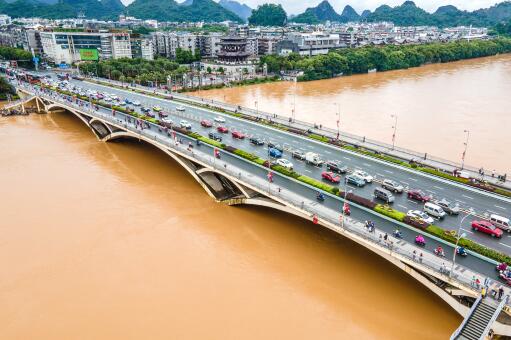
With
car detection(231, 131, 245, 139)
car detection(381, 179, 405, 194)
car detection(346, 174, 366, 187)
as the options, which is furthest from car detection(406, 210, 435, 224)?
car detection(231, 131, 245, 139)

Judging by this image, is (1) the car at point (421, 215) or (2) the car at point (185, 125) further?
(2) the car at point (185, 125)

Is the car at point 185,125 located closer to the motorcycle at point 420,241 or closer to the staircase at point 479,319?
the motorcycle at point 420,241

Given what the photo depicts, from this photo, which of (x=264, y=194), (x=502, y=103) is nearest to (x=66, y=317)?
(x=264, y=194)

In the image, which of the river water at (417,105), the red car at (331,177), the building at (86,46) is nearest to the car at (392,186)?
the red car at (331,177)

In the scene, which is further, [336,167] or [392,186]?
[336,167]

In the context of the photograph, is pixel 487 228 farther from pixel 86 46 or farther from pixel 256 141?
pixel 86 46

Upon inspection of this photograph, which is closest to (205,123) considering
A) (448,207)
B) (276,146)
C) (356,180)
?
(276,146)
